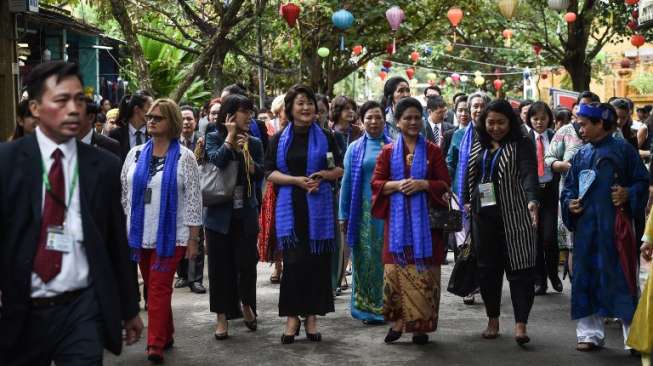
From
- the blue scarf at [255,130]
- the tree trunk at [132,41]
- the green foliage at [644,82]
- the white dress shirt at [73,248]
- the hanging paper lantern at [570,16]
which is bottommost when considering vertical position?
the white dress shirt at [73,248]

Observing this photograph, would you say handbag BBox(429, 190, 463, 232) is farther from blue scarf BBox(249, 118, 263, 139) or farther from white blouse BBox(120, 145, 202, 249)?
blue scarf BBox(249, 118, 263, 139)

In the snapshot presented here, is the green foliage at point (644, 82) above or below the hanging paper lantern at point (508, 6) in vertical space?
above

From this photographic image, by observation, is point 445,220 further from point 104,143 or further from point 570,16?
point 570,16

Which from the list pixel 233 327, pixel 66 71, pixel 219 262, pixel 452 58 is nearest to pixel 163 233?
pixel 219 262

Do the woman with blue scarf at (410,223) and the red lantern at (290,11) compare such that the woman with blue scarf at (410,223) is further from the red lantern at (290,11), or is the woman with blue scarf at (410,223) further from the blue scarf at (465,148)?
the red lantern at (290,11)

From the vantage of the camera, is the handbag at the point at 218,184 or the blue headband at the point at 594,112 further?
the handbag at the point at 218,184

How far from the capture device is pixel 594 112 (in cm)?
795

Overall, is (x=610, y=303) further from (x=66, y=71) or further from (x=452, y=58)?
(x=452, y=58)

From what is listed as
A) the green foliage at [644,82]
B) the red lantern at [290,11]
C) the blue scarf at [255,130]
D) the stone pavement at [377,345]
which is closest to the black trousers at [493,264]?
the stone pavement at [377,345]

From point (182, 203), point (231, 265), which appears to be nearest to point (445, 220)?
point (231, 265)

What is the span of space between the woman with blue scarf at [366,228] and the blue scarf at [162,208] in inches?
71.5

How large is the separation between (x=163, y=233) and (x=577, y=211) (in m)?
3.10

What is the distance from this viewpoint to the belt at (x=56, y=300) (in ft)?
15.0

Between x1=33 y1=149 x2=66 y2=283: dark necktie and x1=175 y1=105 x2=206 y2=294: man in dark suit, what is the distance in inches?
244
